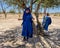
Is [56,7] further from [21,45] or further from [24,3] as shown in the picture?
[21,45]

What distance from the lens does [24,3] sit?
1151cm

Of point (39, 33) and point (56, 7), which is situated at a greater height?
point (56, 7)

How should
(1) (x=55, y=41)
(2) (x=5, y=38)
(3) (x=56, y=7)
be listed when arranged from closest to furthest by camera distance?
(1) (x=55, y=41), (2) (x=5, y=38), (3) (x=56, y=7)

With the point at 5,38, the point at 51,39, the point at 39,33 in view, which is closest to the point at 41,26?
the point at 39,33

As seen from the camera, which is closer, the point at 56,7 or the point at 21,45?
the point at 21,45

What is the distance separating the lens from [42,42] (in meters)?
10.4

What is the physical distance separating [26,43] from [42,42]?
2.36 feet

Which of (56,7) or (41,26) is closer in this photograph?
(41,26)

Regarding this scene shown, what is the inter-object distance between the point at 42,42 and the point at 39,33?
177 centimetres

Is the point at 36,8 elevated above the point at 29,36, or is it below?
above

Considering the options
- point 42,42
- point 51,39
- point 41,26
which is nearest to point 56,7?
point 41,26

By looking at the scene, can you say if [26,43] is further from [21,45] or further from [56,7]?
[56,7]

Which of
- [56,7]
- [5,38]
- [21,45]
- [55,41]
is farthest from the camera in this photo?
[56,7]

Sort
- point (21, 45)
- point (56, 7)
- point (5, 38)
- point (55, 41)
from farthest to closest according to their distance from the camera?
point (56, 7) < point (5, 38) < point (55, 41) < point (21, 45)
